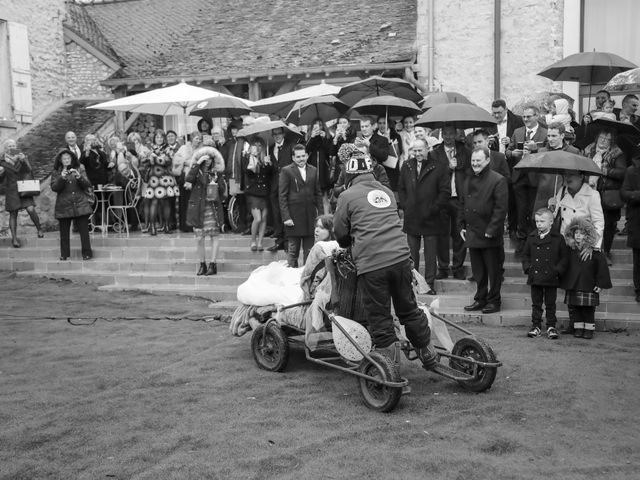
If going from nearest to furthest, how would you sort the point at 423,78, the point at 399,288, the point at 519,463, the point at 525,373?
the point at 519,463, the point at 399,288, the point at 525,373, the point at 423,78

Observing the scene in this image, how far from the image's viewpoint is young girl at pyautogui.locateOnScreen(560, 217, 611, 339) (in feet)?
27.1

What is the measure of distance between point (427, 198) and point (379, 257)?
3849mm

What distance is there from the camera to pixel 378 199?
623 centimetres

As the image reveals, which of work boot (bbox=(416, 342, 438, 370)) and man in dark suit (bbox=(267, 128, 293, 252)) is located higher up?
man in dark suit (bbox=(267, 128, 293, 252))

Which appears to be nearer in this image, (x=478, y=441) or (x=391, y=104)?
(x=478, y=441)

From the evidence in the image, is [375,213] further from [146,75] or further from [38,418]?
[146,75]

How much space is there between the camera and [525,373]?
271 inches

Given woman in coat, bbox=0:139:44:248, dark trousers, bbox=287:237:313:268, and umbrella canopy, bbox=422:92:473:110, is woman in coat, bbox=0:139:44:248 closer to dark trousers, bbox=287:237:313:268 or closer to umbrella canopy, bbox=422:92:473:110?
dark trousers, bbox=287:237:313:268

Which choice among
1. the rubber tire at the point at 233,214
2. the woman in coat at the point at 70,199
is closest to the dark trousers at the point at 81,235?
the woman in coat at the point at 70,199

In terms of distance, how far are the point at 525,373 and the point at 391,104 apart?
5060 mm

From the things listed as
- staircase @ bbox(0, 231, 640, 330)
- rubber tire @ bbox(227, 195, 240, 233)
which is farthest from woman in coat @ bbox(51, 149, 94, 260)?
rubber tire @ bbox(227, 195, 240, 233)

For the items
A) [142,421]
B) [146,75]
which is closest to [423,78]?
[146,75]

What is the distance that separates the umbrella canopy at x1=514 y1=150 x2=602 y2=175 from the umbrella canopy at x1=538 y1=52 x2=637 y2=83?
387 centimetres

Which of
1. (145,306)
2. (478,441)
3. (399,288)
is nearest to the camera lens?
(478,441)
